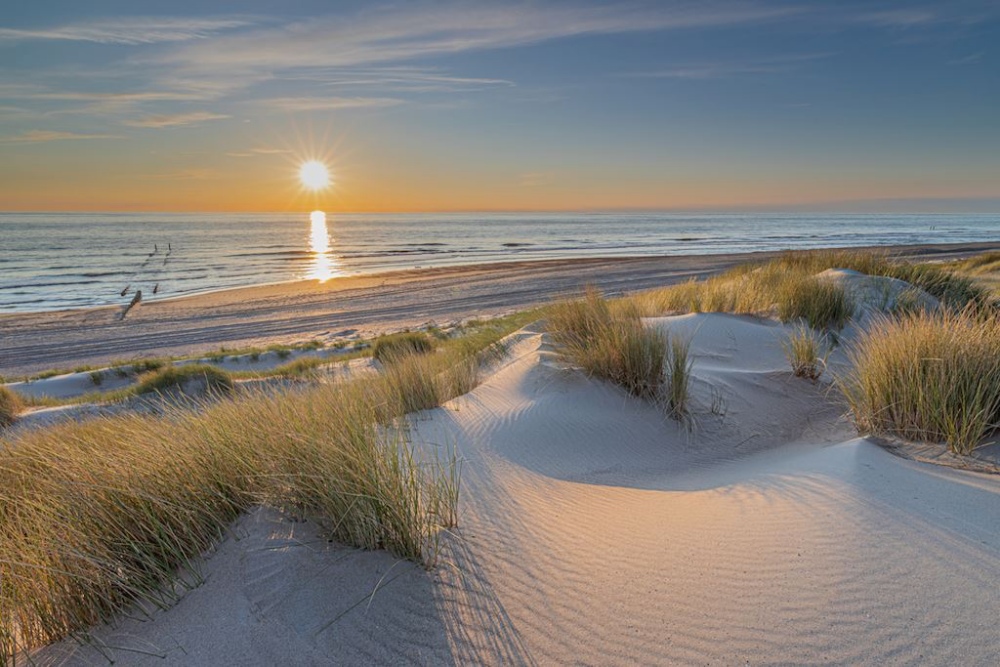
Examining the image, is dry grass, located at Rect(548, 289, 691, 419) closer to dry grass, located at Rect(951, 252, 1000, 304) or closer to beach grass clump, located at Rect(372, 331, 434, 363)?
beach grass clump, located at Rect(372, 331, 434, 363)

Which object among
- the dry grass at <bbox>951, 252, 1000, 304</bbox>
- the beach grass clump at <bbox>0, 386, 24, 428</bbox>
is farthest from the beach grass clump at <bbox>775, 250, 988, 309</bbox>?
the beach grass clump at <bbox>0, 386, 24, 428</bbox>

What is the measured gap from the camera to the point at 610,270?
3073cm

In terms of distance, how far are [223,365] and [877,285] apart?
14.1 m

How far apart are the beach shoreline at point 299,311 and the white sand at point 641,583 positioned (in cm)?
838

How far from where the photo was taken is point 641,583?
2553 mm

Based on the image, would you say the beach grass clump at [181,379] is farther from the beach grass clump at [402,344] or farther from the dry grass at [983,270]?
the dry grass at [983,270]

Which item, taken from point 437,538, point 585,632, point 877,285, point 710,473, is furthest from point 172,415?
point 877,285

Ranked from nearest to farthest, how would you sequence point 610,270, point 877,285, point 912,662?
point 912,662
point 877,285
point 610,270

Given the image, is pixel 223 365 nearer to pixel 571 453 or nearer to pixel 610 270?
pixel 571 453

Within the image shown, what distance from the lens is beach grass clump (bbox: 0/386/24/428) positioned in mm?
9102

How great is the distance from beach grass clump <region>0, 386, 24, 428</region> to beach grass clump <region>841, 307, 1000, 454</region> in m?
11.6

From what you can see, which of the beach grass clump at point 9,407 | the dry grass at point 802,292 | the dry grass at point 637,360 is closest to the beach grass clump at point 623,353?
the dry grass at point 637,360

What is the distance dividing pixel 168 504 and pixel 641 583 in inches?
91.9

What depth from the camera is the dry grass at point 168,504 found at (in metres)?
2.38
